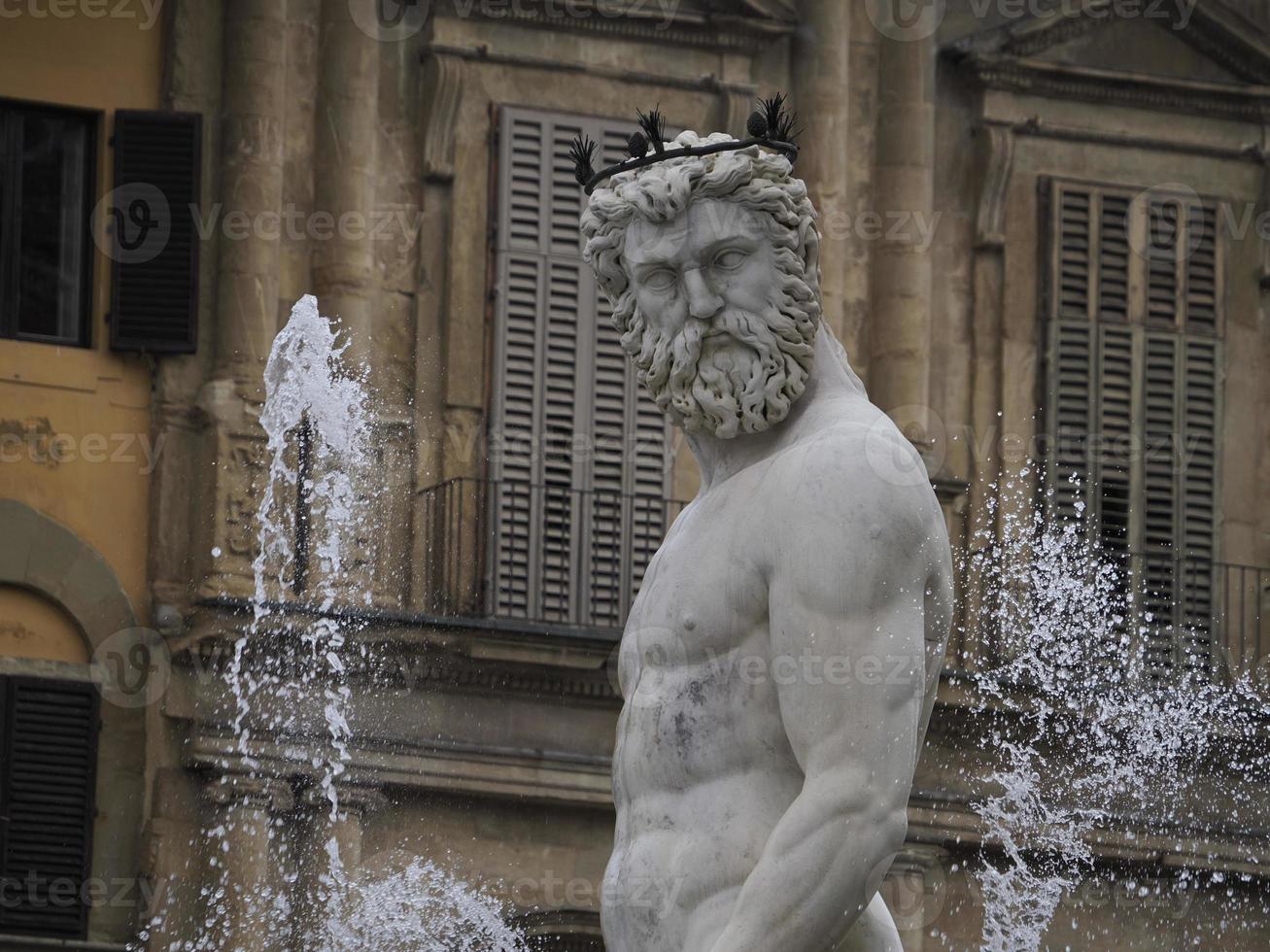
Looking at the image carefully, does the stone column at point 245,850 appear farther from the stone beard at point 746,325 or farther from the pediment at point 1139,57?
the stone beard at point 746,325

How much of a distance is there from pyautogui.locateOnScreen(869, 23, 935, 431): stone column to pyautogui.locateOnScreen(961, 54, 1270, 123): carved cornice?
405 millimetres

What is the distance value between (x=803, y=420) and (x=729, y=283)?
227 mm

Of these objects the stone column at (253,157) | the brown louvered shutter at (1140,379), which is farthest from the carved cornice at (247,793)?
the brown louvered shutter at (1140,379)

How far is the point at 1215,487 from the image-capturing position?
76.6 feet

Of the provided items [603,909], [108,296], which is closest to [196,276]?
[108,296]

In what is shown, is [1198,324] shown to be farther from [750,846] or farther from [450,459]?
[750,846]

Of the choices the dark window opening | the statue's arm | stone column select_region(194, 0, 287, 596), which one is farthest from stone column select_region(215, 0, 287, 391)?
the statue's arm

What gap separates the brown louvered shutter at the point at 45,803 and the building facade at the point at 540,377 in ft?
0.35

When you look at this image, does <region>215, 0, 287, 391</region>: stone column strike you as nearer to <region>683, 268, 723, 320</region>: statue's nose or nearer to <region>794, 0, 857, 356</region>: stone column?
<region>794, 0, 857, 356</region>: stone column

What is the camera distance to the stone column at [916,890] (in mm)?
21000

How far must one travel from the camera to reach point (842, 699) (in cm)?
513

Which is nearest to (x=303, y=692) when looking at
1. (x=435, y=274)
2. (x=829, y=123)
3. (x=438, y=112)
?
(x=435, y=274)

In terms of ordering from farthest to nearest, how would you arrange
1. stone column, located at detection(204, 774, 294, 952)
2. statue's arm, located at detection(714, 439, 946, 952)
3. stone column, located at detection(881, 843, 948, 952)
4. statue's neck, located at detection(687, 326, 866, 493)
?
stone column, located at detection(881, 843, 948, 952), stone column, located at detection(204, 774, 294, 952), statue's neck, located at detection(687, 326, 866, 493), statue's arm, located at detection(714, 439, 946, 952)

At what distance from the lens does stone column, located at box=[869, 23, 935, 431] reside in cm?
2250
